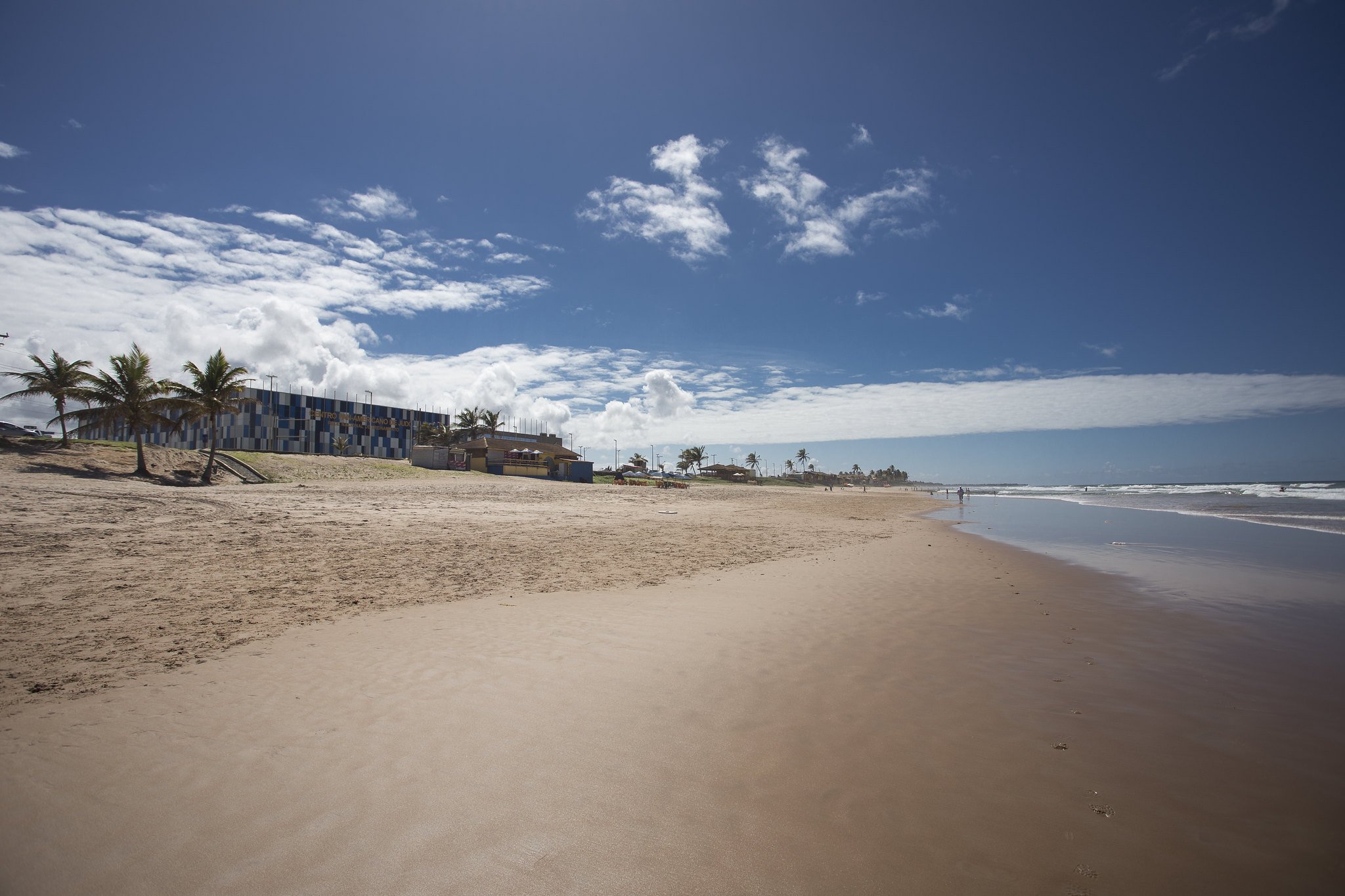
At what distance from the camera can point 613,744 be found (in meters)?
4.50

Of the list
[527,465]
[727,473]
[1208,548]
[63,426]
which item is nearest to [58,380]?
[63,426]

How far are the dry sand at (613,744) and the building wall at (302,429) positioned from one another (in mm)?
85735

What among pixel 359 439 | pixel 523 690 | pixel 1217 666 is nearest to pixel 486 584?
pixel 523 690

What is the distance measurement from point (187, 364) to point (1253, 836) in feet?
150

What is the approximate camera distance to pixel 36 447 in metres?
26.9

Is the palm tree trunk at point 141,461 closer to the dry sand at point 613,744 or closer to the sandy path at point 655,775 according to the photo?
the dry sand at point 613,744

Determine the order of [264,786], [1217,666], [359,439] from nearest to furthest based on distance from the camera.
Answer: [264,786]
[1217,666]
[359,439]

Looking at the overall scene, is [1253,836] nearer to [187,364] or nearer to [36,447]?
[36,447]

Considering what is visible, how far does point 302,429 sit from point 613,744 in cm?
9914

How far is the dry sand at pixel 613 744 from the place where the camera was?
10.4 ft

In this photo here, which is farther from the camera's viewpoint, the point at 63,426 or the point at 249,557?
the point at 63,426

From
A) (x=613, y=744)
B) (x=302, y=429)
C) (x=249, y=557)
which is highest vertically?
(x=302, y=429)

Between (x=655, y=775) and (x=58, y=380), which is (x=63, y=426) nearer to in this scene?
(x=58, y=380)

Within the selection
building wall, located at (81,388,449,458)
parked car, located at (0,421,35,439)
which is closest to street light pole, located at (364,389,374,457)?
building wall, located at (81,388,449,458)
